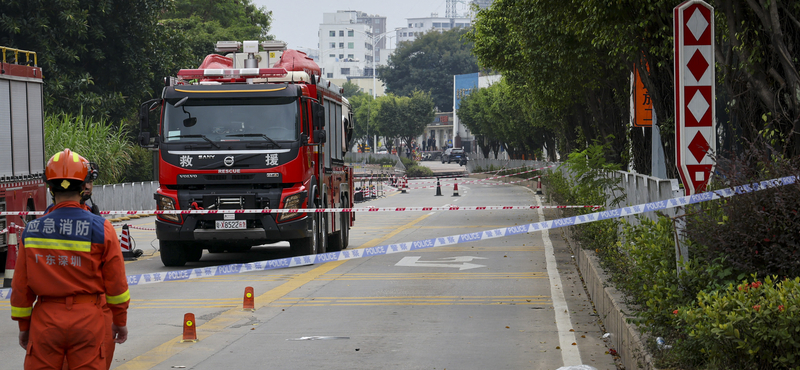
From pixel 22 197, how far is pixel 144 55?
29331 mm

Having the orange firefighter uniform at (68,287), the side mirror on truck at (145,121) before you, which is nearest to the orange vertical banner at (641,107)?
the side mirror on truck at (145,121)

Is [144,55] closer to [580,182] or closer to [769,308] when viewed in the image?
[580,182]

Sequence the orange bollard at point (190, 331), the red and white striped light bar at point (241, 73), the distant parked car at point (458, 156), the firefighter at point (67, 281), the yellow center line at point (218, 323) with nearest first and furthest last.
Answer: the firefighter at point (67, 281), the yellow center line at point (218, 323), the orange bollard at point (190, 331), the red and white striped light bar at point (241, 73), the distant parked car at point (458, 156)

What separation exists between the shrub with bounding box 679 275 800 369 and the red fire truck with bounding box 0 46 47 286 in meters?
9.64

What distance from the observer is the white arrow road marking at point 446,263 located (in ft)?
49.8

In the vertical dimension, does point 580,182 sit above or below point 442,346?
above

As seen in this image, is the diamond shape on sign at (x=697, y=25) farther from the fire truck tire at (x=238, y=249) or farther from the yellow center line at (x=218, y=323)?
the fire truck tire at (x=238, y=249)

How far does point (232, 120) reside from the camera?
47.2ft

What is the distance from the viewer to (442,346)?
27.4ft

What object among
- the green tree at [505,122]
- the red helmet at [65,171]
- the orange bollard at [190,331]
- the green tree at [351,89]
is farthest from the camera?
the green tree at [351,89]

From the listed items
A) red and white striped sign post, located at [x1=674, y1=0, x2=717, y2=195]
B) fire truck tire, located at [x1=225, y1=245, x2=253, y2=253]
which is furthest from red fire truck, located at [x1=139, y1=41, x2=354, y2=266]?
red and white striped sign post, located at [x1=674, y1=0, x2=717, y2=195]

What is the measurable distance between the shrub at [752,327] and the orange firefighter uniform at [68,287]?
3183 millimetres

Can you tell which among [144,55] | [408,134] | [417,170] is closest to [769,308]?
[144,55]

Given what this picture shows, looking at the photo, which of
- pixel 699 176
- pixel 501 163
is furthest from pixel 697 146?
pixel 501 163
